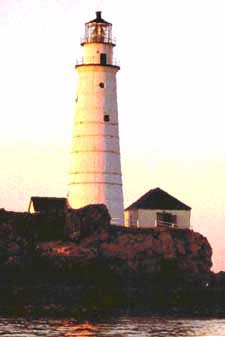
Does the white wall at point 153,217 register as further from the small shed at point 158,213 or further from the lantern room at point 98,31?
the lantern room at point 98,31

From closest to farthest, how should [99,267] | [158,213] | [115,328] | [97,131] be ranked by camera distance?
[115,328] → [99,267] → [97,131] → [158,213]

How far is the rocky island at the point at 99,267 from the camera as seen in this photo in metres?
59.3

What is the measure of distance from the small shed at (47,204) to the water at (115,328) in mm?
13560

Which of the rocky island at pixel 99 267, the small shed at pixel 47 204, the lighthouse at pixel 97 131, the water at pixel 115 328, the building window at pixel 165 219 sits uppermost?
the lighthouse at pixel 97 131

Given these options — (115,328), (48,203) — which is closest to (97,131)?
(48,203)

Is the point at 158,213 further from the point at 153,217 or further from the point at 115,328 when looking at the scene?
the point at 115,328

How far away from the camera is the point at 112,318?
179ft

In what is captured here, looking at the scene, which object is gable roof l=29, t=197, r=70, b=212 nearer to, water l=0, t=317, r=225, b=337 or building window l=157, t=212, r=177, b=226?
building window l=157, t=212, r=177, b=226

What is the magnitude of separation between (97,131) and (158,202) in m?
5.73

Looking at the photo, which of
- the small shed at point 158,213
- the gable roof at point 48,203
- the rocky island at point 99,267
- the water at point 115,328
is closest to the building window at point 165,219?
the small shed at point 158,213

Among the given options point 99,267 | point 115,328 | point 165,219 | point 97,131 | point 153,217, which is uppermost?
point 97,131

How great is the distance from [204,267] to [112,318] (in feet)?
37.3

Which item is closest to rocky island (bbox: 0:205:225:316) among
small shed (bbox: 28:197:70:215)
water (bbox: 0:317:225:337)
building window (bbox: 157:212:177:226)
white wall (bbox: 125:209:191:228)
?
small shed (bbox: 28:197:70:215)

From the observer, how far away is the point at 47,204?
2648 inches
